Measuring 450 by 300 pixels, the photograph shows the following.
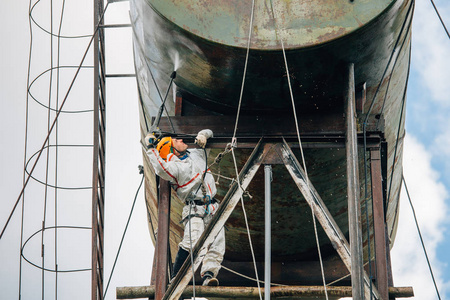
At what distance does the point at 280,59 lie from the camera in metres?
7.12

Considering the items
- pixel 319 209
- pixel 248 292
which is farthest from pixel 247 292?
pixel 319 209

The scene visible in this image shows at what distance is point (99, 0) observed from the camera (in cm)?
1013

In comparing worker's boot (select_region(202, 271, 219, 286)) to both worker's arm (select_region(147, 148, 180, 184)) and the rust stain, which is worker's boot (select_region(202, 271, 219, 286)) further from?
the rust stain

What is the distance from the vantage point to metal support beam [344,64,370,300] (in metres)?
6.55

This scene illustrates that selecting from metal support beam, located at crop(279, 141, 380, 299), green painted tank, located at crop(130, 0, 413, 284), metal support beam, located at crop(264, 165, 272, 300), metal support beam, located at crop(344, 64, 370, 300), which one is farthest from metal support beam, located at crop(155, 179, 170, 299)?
metal support beam, located at crop(344, 64, 370, 300)

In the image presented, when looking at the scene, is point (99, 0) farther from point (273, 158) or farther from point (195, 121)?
point (273, 158)

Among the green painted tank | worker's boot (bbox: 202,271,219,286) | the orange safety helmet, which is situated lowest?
worker's boot (bbox: 202,271,219,286)

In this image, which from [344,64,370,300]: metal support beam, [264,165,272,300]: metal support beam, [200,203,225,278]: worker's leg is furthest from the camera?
[200,203,225,278]: worker's leg

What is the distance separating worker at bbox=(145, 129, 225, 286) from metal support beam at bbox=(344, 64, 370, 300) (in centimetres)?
134

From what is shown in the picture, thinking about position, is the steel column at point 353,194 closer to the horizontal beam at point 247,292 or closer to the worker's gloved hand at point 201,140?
the horizontal beam at point 247,292

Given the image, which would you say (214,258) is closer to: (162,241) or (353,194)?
(162,241)

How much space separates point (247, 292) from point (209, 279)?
398 millimetres

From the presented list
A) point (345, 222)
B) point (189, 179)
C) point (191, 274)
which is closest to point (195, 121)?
point (189, 179)

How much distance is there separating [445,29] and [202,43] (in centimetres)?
242
